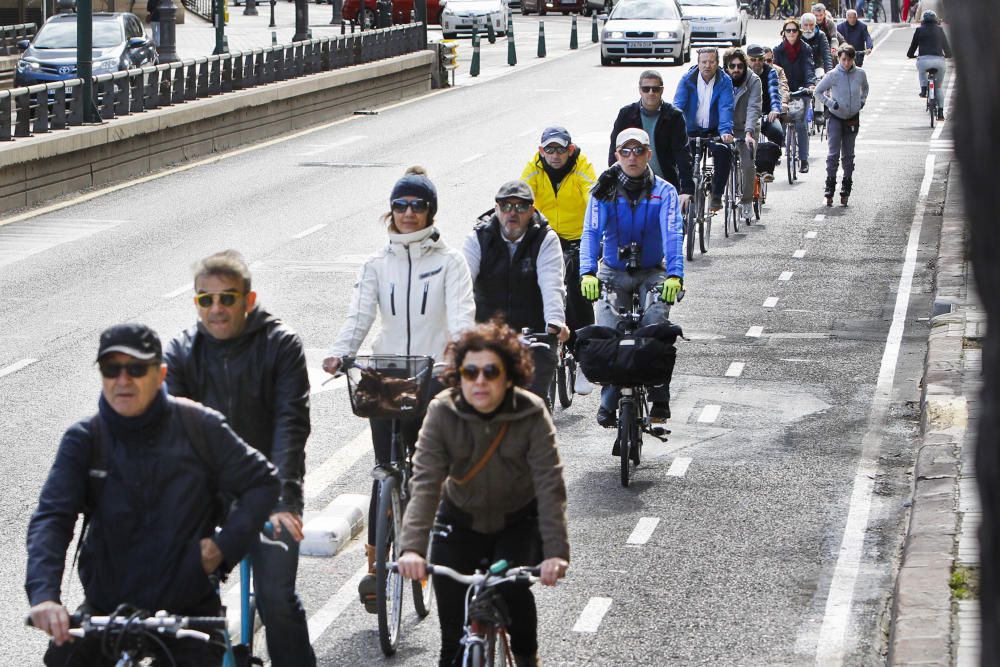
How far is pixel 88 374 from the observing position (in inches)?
514

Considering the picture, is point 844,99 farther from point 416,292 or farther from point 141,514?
point 141,514

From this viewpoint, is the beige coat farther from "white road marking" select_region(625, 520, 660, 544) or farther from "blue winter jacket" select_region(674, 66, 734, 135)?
"blue winter jacket" select_region(674, 66, 734, 135)

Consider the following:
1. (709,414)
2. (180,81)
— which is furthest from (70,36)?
(709,414)

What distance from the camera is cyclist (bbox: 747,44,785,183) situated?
67.6ft

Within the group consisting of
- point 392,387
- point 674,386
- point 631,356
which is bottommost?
point 674,386

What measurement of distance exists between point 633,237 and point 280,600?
5.69 metres

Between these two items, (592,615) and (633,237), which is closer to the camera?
(592,615)

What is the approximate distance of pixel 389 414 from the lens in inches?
283

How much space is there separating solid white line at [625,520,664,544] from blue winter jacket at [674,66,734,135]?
9027 millimetres

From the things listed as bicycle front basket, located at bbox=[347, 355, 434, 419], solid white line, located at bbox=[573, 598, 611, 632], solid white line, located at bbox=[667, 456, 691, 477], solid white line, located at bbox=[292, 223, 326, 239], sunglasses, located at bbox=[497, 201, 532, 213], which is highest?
sunglasses, located at bbox=[497, 201, 532, 213]

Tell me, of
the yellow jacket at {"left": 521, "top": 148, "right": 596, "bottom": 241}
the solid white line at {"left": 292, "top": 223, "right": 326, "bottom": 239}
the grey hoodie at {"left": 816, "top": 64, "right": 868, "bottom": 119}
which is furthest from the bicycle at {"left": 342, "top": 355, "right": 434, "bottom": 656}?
the grey hoodie at {"left": 816, "top": 64, "right": 868, "bottom": 119}

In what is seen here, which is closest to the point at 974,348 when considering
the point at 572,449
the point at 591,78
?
the point at 572,449

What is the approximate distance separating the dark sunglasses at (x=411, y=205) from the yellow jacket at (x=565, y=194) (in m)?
3.89

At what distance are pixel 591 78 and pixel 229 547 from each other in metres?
37.6
